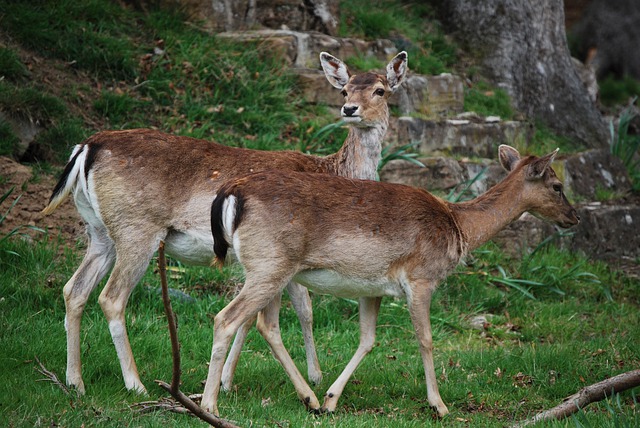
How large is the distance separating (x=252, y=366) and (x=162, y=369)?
76cm

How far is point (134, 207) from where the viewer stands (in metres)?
6.11

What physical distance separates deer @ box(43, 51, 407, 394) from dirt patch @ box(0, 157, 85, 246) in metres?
1.80

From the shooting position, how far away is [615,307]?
913 cm

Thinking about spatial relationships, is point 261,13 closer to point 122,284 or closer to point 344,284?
point 122,284

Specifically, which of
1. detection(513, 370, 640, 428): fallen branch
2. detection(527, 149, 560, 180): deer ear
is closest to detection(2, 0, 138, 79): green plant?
detection(527, 149, 560, 180): deer ear

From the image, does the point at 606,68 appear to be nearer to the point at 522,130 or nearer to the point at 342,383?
the point at 522,130

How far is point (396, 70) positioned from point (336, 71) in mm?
554

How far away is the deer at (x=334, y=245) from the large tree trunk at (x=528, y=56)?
694 centimetres

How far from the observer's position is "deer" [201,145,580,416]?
5.51 metres

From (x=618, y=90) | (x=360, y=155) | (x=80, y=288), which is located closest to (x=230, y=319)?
(x=80, y=288)

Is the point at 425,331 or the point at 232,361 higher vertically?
the point at 425,331

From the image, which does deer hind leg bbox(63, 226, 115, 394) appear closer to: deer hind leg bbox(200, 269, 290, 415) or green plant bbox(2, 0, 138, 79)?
deer hind leg bbox(200, 269, 290, 415)

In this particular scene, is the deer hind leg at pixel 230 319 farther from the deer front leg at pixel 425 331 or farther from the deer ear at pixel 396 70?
the deer ear at pixel 396 70

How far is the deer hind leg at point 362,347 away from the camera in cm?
589
